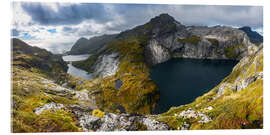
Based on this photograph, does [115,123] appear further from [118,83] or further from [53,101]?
[53,101]

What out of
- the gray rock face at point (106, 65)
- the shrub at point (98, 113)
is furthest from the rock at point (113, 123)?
the gray rock face at point (106, 65)

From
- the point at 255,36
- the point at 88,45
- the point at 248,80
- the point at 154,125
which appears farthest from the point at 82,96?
the point at 255,36

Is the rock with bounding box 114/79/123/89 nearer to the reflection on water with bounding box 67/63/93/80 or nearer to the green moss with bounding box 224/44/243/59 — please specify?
the reflection on water with bounding box 67/63/93/80

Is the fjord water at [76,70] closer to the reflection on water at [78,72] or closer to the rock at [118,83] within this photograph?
the reflection on water at [78,72]

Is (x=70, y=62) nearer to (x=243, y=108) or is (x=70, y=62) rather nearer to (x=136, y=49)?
(x=136, y=49)

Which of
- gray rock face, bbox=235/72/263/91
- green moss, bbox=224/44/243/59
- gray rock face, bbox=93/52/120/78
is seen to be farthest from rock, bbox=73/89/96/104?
green moss, bbox=224/44/243/59
